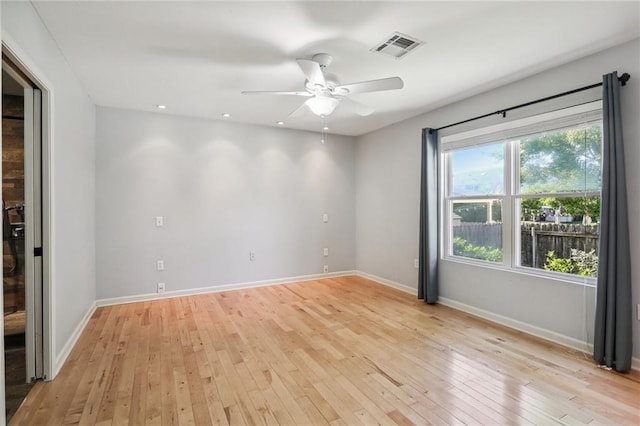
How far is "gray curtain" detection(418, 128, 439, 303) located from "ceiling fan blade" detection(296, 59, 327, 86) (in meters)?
2.06

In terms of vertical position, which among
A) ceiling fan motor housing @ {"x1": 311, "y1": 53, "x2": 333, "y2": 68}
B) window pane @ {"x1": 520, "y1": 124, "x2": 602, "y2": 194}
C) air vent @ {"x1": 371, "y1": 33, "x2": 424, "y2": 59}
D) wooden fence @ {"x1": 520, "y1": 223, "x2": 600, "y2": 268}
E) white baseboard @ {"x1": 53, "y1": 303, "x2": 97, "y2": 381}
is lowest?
white baseboard @ {"x1": 53, "y1": 303, "x2": 97, "y2": 381}

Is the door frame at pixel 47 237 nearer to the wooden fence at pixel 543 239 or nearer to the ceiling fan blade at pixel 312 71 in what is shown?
the ceiling fan blade at pixel 312 71

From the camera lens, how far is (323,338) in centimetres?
306

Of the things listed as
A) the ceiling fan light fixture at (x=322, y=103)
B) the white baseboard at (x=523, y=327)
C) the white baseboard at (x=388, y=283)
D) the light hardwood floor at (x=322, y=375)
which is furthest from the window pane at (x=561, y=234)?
the ceiling fan light fixture at (x=322, y=103)

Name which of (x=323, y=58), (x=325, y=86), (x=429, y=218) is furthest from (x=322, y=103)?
(x=429, y=218)

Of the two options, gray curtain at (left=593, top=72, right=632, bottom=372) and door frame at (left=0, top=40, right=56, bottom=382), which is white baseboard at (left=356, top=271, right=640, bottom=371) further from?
door frame at (left=0, top=40, right=56, bottom=382)

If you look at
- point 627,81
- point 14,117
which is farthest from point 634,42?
point 14,117

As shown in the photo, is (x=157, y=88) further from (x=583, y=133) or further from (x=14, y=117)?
(x=583, y=133)

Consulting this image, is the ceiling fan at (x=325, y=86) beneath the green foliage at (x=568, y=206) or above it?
above

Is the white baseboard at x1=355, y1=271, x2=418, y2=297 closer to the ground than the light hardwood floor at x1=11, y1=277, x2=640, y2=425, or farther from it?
farther from it

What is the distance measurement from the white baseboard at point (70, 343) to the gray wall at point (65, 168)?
0.04 m

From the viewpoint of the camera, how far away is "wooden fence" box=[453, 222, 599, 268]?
282 cm

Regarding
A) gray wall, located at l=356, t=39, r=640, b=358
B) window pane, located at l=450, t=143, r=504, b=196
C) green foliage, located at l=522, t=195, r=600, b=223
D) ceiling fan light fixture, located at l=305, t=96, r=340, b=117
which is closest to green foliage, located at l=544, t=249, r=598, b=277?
gray wall, located at l=356, t=39, r=640, b=358

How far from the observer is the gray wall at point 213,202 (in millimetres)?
4109
